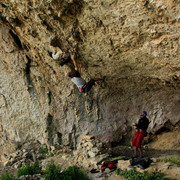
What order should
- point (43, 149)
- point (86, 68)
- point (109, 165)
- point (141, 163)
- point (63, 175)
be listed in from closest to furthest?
point (141, 163)
point (63, 175)
point (109, 165)
point (86, 68)
point (43, 149)

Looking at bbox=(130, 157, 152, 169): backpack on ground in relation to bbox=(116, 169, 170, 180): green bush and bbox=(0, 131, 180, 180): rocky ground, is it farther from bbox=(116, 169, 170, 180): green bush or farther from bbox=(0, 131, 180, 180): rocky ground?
bbox=(0, 131, 180, 180): rocky ground

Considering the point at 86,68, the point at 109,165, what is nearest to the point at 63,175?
the point at 109,165

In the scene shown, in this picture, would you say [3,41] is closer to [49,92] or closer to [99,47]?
[49,92]

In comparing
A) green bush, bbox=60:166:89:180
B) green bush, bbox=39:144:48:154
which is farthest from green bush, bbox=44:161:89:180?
green bush, bbox=39:144:48:154

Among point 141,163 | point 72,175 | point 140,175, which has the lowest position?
point 72,175

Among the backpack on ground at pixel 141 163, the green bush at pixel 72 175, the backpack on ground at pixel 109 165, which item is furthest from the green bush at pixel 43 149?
the backpack on ground at pixel 141 163

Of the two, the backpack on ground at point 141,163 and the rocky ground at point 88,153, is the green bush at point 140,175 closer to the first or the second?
the backpack on ground at point 141,163

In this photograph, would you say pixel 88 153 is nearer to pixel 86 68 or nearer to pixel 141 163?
pixel 141 163

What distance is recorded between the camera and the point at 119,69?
282 inches

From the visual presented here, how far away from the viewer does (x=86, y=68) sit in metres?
7.66

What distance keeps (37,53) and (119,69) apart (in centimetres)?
297

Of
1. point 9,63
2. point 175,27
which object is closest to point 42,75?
point 9,63

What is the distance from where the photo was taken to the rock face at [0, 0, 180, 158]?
5.36m

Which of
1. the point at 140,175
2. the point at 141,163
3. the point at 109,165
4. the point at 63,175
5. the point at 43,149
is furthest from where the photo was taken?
the point at 43,149
